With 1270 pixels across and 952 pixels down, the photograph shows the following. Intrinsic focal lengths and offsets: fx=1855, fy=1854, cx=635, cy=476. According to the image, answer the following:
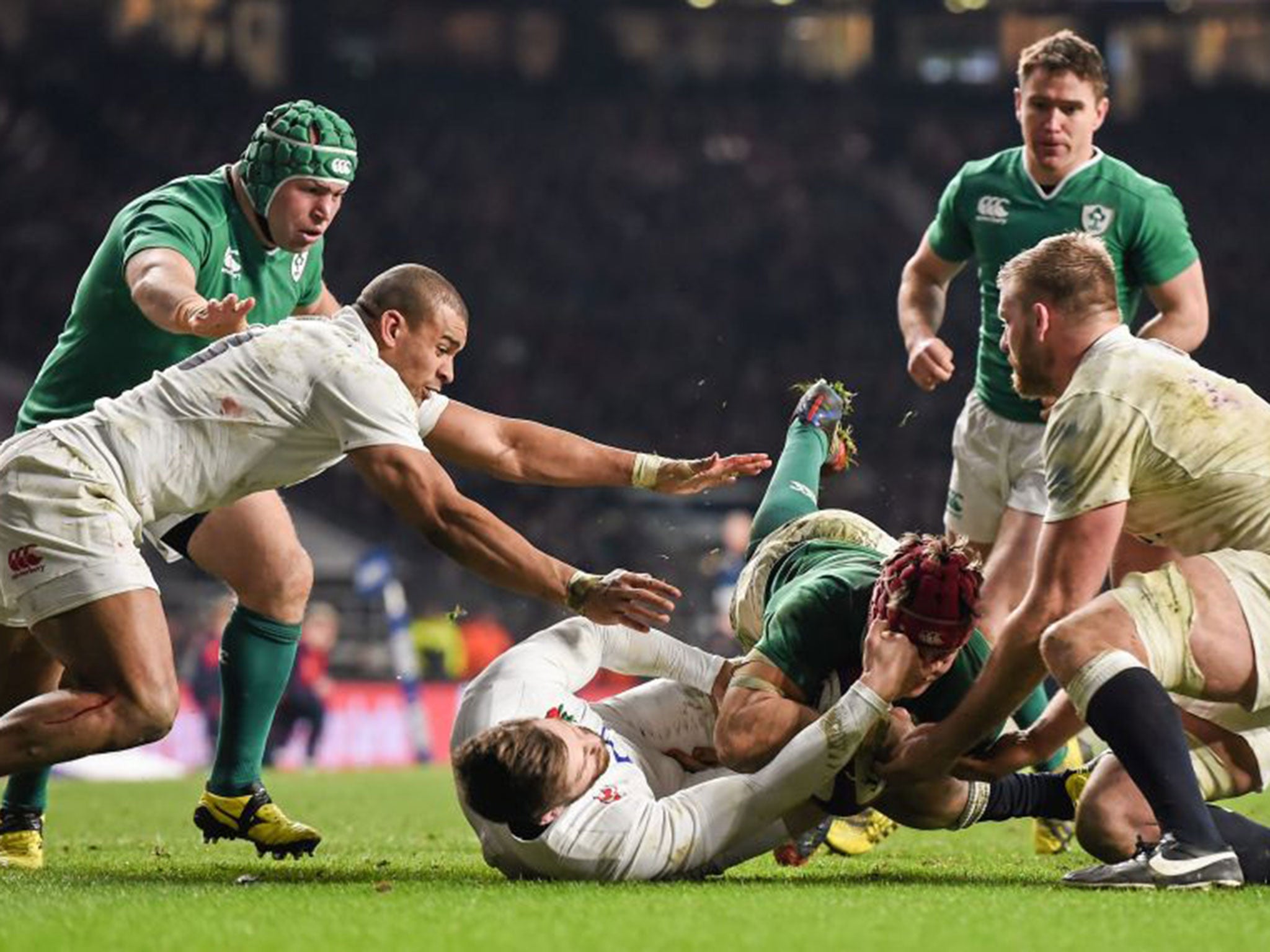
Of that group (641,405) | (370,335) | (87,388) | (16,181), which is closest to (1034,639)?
(370,335)

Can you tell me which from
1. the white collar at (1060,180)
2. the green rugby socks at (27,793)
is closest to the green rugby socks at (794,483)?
the white collar at (1060,180)

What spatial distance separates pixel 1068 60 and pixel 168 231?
11.6 ft

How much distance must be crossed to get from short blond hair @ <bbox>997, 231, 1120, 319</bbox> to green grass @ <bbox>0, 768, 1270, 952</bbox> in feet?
5.17

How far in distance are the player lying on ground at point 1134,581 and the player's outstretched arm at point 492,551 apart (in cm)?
89

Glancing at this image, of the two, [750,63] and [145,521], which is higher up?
[750,63]

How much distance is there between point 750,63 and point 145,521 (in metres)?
27.7

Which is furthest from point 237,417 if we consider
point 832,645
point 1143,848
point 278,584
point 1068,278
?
point 1143,848

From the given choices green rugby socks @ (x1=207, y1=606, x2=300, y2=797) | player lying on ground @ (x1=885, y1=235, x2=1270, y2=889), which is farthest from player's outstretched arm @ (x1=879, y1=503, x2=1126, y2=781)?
green rugby socks @ (x1=207, y1=606, x2=300, y2=797)

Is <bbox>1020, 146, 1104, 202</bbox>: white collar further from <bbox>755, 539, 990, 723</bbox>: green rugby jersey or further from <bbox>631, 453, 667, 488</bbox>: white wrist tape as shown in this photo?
<bbox>755, 539, 990, 723</bbox>: green rugby jersey

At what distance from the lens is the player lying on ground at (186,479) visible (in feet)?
17.3

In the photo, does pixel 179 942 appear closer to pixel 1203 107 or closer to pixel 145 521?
pixel 145 521

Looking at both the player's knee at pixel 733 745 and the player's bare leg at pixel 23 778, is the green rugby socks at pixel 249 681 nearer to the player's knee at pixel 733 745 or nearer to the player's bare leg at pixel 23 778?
the player's bare leg at pixel 23 778

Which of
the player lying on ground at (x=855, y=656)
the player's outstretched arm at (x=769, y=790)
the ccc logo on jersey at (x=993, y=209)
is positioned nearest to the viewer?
the player's outstretched arm at (x=769, y=790)

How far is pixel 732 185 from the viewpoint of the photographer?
30.5 m
